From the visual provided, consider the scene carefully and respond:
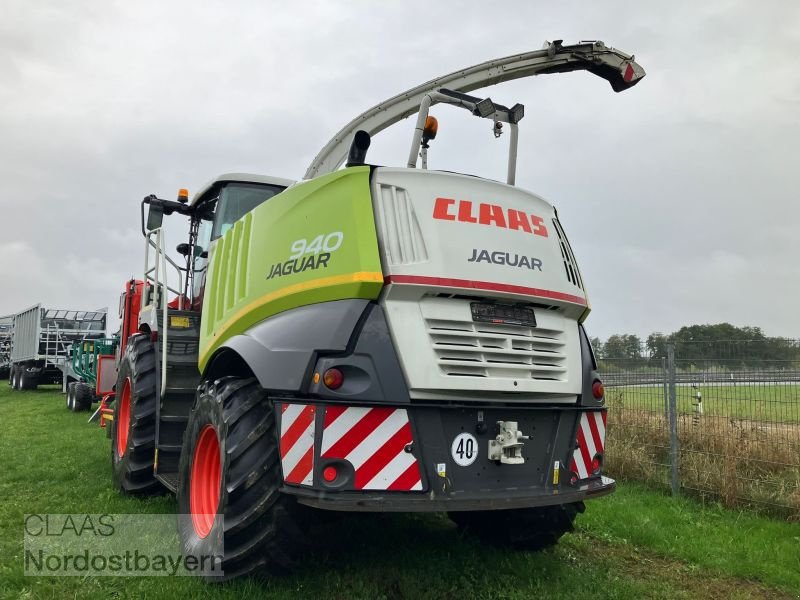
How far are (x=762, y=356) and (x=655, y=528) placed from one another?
2140 millimetres

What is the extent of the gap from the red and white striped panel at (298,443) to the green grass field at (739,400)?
481cm

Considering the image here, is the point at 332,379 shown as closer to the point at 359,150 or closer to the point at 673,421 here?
the point at 359,150

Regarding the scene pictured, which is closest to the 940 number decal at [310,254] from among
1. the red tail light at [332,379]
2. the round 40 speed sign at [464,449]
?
the red tail light at [332,379]

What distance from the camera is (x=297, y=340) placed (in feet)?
11.0

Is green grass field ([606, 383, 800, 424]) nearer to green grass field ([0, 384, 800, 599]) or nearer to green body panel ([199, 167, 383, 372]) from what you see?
green grass field ([0, 384, 800, 599])

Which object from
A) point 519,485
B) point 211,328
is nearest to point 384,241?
point 519,485

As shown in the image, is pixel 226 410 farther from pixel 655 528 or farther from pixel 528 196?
pixel 655 528

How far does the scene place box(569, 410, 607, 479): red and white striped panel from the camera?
3.81 meters

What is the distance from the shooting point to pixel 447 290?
3414mm

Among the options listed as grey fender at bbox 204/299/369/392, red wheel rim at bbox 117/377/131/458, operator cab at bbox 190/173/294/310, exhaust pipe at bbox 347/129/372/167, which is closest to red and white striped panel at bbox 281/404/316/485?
grey fender at bbox 204/299/369/392

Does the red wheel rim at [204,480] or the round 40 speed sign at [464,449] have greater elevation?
the round 40 speed sign at [464,449]

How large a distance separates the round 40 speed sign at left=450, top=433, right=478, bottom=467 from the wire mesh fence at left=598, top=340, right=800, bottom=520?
3878 millimetres

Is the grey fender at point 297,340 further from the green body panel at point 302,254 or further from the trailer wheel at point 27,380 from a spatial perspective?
the trailer wheel at point 27,380

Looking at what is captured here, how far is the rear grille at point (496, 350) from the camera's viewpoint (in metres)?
3.38
